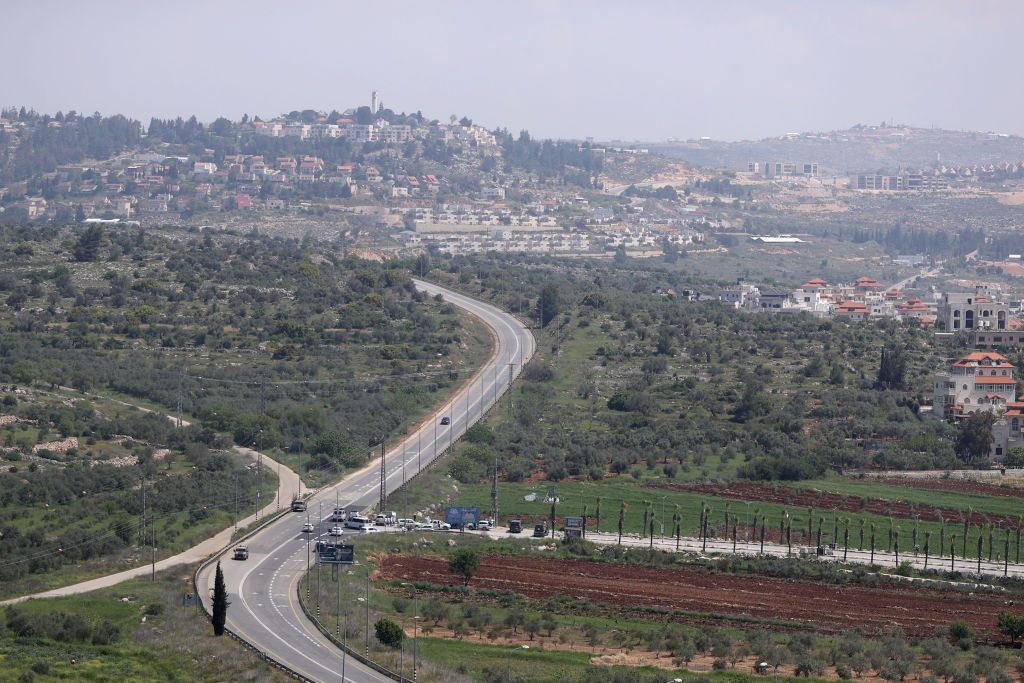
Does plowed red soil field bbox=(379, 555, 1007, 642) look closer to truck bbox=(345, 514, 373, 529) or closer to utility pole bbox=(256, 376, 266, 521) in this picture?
truck bbox=(345, 514, 373, 529)

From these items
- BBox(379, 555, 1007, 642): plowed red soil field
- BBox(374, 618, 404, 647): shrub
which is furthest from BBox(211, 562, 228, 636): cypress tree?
BBox(379, 555, 1007, 642): plowed red soil field

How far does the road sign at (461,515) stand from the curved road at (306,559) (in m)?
4.60

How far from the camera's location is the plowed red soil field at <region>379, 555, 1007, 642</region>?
53875 mm

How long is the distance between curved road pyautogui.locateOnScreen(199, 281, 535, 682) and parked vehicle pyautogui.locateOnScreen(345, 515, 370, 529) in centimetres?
99

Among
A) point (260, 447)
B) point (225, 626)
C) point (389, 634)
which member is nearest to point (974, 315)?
point (260, 447)

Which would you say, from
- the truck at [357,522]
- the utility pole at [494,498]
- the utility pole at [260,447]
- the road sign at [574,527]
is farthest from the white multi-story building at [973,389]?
the truck at [357,522]

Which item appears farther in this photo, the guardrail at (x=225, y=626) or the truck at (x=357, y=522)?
the truck at (x=357, y=522)

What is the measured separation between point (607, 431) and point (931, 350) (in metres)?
39.8

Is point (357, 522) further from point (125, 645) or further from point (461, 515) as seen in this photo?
point (125, 645)

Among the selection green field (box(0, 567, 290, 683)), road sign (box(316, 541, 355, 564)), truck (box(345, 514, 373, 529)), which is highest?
road sign (box(316, 541, 355, 564))

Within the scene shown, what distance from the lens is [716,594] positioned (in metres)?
57.2

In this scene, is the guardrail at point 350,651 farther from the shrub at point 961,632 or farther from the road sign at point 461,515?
the shrub at point 961,632

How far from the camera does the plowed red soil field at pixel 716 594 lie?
53.9 meters

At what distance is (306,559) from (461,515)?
1157 cm
